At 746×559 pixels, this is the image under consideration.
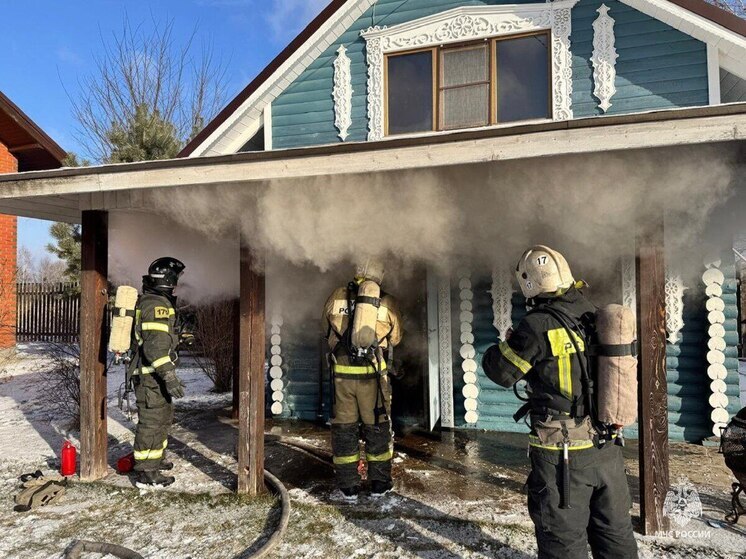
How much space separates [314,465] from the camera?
493 cm

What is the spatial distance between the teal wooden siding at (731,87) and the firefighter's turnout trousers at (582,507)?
17.4ft

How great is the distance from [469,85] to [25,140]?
501 inches

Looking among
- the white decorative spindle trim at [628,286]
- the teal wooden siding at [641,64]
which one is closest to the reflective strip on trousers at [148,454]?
the white decorative spindle trim at [628,286]

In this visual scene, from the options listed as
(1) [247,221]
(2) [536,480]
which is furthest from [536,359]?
(1) [247,221]

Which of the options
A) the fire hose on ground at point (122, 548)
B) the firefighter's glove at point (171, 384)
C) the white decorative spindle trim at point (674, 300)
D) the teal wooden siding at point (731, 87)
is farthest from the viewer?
the teal wooden siding at point (731, 87)

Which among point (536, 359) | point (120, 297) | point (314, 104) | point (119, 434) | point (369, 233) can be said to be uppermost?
point (314, 104)

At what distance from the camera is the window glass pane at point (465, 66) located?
641cm

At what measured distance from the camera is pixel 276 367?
6984 mm

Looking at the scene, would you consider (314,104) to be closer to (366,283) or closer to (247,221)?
(247,221)

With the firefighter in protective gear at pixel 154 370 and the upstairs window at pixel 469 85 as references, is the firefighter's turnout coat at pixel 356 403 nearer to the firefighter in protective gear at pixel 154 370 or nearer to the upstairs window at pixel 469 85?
the firefighter in protective gear at pixel 154 370

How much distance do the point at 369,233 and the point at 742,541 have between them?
360cm

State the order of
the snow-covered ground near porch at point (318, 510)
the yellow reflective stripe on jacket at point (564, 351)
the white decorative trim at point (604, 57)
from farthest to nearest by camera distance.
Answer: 1. the white decorative trim at point (604, 57)
2. the snow-covered ground near porch at point (318, 510)
3. the yellow reflective stripe on jacket at point (564, 351)

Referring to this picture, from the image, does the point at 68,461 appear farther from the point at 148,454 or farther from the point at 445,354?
the point at 445,354

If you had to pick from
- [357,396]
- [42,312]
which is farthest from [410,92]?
[42,312]
